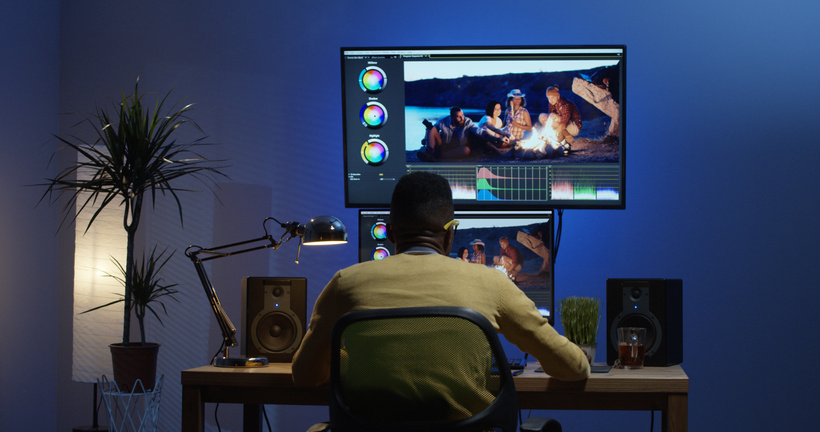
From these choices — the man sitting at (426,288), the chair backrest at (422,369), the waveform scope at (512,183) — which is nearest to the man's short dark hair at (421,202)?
the man sitting at (426,288)

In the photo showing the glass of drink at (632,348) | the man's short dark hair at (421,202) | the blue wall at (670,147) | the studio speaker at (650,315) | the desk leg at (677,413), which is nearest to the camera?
the man's short dark hair at (421,202)

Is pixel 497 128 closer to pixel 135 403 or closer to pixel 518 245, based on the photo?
pixel 518 245

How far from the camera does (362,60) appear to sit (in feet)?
10.9

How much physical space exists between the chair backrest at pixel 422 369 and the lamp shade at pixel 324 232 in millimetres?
1228

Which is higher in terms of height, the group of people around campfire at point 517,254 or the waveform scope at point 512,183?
the waveform scope at point 512,183

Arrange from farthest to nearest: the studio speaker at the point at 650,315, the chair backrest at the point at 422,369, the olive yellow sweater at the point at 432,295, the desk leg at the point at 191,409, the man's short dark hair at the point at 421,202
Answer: the studio speaker at the point at 650,315 → the desk leg at the point at 191,409 → the man's short dark hair at the point at 421,202 → the olive yellow sweater at the point at 432,295 → the chair backrest at the point at 422,369

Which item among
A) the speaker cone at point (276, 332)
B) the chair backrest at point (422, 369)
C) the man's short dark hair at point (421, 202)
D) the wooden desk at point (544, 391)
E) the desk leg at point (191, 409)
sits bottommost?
the desk leg at point (191, 409)

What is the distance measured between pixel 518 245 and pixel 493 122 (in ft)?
1.75

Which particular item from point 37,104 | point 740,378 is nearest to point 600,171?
point 740,378

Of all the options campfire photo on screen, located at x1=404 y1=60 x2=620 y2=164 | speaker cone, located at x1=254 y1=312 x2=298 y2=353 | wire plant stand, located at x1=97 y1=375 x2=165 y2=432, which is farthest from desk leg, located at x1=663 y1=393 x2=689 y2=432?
wire plant stand, located at x1=97 y1=375 x2=165 y2=432

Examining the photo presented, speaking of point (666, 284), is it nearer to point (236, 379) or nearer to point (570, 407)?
point (570, 407)

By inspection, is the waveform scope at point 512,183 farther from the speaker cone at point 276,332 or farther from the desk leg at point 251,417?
the desk leg at point 251,417

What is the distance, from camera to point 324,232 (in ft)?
9.64

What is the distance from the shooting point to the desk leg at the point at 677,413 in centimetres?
240
